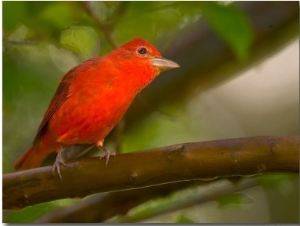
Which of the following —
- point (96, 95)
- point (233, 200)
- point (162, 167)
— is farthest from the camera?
point (233, 200)

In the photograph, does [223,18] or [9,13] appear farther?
[9,13]

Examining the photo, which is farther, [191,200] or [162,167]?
[191,200]

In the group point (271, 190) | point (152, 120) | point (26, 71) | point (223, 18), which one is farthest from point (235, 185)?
point (26, 71)

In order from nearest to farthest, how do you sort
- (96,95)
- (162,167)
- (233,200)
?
1. (162,167)
2. (96,95)
3. (233,200)

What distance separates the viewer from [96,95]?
126 cm

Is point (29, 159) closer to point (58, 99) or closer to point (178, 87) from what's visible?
point (58, 99)

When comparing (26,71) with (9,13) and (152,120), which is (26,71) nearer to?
(9,13)

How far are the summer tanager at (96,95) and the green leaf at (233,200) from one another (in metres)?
0.32

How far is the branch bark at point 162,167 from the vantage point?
1044 millimetres

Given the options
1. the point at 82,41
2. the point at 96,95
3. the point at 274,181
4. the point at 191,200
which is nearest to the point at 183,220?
the point at 191,200

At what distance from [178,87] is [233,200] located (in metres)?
0.30

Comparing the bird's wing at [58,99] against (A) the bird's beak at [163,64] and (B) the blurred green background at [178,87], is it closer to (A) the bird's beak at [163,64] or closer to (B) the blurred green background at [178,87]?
(B) the blurred green background at [178,87]

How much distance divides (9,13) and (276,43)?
1.99ft

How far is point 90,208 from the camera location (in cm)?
134
